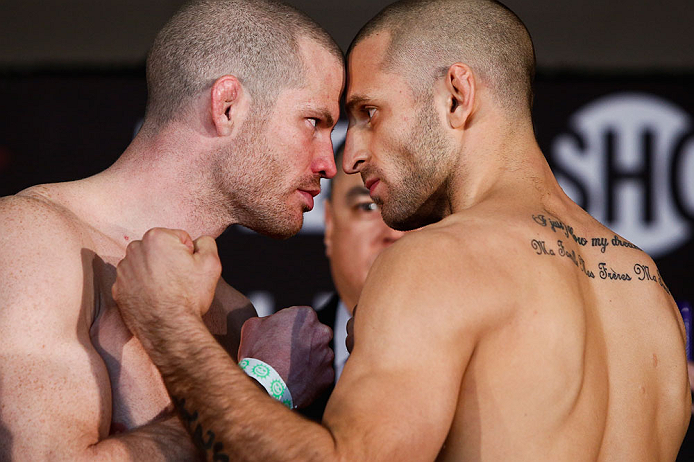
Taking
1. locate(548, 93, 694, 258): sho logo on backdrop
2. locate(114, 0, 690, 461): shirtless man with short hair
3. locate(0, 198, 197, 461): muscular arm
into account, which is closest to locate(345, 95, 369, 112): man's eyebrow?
locate(114, 0, 690, 461): shirtless man with short hair

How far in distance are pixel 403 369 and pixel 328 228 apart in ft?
7.01

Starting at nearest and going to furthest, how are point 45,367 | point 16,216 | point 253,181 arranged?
point 45,367 < point 16,216 < point 253,181

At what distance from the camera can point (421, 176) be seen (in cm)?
169

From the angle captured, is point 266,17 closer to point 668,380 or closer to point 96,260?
point 96,260

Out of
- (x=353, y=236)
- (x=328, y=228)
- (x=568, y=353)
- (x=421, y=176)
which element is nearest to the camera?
(x=568, y=353)

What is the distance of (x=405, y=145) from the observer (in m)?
1.70

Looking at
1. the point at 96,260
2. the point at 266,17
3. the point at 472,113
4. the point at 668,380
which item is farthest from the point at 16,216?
the point at 668,380

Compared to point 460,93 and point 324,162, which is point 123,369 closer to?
point 324,162

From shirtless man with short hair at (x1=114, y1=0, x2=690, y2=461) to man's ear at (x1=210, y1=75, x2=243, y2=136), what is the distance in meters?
0.25

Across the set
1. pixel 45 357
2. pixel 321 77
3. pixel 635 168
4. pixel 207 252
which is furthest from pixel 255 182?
pixel 635 168

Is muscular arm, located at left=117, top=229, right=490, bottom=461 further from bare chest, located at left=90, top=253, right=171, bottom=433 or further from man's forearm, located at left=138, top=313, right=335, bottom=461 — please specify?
bare chest, located at left=90, top=253, right=171, bottom=433

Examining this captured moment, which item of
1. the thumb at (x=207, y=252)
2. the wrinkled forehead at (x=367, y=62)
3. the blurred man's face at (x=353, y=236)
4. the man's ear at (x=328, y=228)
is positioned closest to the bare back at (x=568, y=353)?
the thumb at (x=207, y=252)

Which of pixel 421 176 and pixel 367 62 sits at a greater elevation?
pixel 367 62

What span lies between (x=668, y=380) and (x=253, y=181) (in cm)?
89
